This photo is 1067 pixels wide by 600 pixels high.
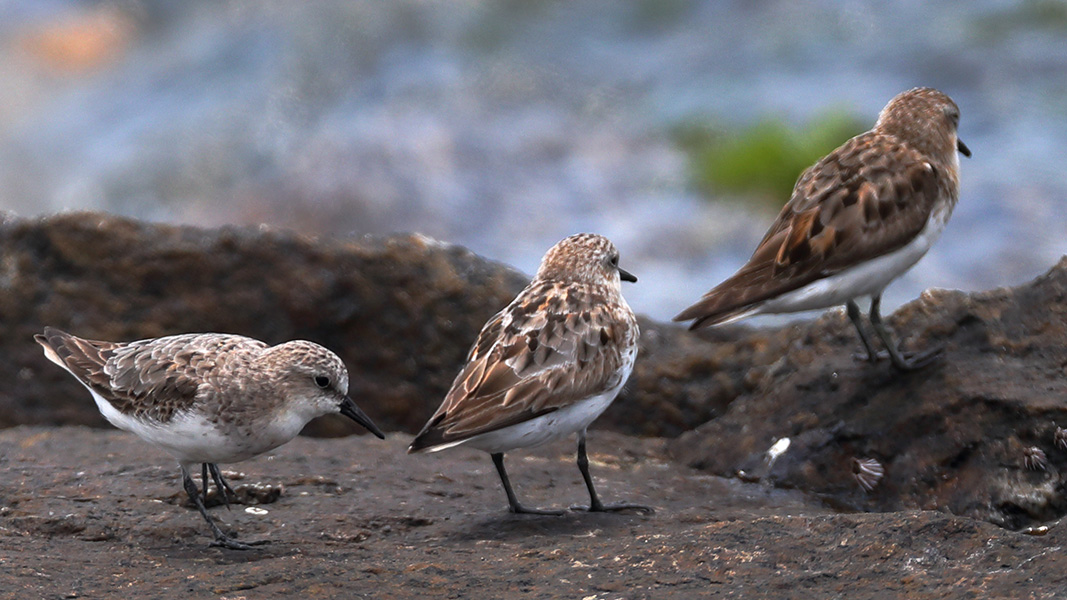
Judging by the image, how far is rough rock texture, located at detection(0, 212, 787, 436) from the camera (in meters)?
8.06

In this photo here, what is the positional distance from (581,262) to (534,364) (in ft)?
3.23

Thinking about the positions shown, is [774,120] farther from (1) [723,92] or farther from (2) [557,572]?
(2) [557,572]

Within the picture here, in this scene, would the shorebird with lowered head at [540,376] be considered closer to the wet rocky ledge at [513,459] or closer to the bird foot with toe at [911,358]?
the wet rocky ledge at [513,459]

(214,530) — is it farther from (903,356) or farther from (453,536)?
(903,356)

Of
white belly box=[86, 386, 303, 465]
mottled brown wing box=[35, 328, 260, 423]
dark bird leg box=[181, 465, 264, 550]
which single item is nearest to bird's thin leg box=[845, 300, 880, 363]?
white belly box=[86, 386, 303, 465]

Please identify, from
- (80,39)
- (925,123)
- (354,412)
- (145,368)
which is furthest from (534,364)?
(80,39)

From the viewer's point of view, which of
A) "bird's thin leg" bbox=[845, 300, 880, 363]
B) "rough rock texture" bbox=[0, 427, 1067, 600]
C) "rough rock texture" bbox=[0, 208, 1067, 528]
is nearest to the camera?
"rough rock texture" bbox=[0, 427, 1067, 600]

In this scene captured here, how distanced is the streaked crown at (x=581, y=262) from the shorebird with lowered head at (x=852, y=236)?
0.52 m

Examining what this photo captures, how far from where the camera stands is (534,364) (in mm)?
5953

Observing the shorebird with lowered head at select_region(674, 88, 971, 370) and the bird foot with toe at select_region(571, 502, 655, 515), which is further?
the shorebird with lowered head at select_region(674, 88, 971, 370)

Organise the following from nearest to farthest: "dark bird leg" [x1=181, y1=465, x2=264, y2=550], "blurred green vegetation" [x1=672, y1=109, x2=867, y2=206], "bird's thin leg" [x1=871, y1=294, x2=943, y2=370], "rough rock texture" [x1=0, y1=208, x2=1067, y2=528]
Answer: "dark bird leg" [x1=181, y1=465, x2=264, y2=550], "bird's thin leg" [x1=871, y1=294, x2=943, y2=370], "rough rock texture" [x1=0, y1=208, x2=1067, y2=528], "blurred green vegetation" [x1=672, y1=109, x2=867, y2=206]

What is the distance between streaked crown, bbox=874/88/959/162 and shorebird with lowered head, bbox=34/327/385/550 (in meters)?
3.53

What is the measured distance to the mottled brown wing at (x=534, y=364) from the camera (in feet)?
18.7

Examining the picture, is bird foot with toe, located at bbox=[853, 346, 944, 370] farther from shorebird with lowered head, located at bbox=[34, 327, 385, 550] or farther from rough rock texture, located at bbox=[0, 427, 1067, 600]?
shorebird with lowered head, located at bbox=[34, 327, 385, 550]
